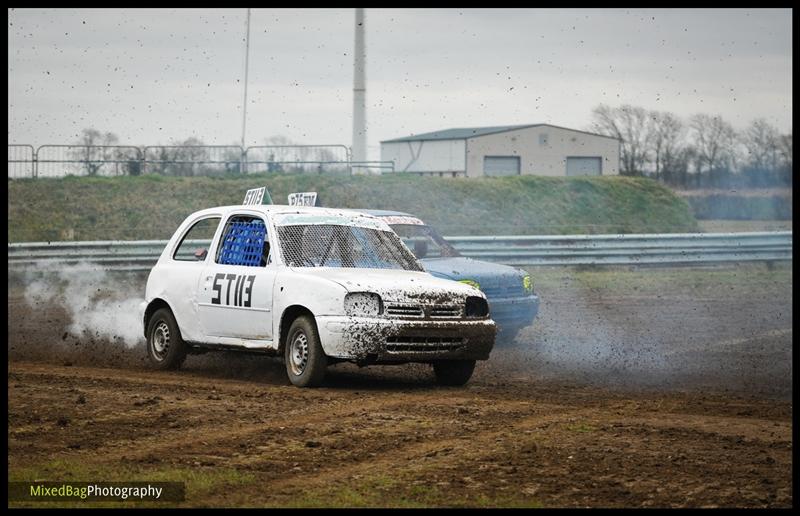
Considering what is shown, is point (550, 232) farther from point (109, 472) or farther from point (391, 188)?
point (109, 472)

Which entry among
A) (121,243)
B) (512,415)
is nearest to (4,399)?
(512,415)

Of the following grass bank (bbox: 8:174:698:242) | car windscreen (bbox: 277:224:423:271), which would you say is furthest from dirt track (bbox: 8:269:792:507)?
grass bank (bbox: 8:174:698:242)

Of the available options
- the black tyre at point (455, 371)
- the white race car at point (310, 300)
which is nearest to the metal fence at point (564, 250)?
the white race car at point (310, 300)

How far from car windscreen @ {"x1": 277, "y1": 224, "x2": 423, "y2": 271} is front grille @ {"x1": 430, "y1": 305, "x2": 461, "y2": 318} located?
3.23 feet

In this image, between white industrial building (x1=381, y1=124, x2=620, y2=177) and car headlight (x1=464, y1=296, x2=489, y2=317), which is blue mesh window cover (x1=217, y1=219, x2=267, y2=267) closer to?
car headlight (x1=464, y1=296, x2=489, y2=317)

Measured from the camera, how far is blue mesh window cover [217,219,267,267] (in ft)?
39.4

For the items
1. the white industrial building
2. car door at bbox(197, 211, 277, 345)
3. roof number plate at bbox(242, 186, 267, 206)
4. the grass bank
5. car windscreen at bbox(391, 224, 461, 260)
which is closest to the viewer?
car door at bbox(197, 211, 277, 345)

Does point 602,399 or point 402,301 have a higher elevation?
point 402,301

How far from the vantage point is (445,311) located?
1126cm

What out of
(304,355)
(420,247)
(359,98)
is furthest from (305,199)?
(359,98)

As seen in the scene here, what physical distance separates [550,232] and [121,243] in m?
13.2

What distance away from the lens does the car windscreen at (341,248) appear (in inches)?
464

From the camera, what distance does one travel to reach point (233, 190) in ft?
113

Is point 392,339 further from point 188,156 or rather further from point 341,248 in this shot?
point 188,156
